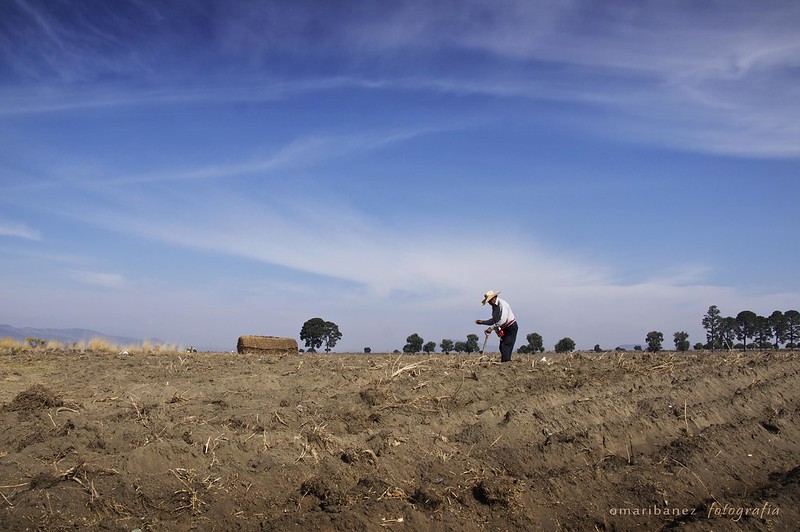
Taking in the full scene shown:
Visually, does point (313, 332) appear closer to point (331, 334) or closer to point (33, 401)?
point (331, 334)

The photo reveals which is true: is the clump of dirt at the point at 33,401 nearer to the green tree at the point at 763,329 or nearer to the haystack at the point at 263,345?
the haystack at the point at 263,345

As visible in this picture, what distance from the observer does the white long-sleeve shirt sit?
47.3 feet

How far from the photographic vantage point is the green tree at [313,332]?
95.0 ft

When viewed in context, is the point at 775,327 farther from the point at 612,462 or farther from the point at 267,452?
the point at 267,452

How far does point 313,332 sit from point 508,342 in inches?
639

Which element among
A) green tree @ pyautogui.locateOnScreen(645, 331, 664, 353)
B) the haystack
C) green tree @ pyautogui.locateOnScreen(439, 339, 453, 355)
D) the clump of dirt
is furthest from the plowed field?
green tree @ pyautogui.locateOnScreen(439, 339, 453, 355)

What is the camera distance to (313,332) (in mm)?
29078

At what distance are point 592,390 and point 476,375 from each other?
193cm

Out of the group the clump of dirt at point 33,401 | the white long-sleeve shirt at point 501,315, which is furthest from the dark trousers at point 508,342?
the clump of dirt at point 33,401

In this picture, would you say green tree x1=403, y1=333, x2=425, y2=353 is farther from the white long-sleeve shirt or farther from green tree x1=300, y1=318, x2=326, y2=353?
the white long-sleeve shirt

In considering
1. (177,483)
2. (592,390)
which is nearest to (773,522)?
(592,390)

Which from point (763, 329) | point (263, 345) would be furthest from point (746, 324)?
point (263, 345)

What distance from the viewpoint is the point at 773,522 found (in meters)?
6.17

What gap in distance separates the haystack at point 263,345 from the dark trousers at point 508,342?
754 centimetres
